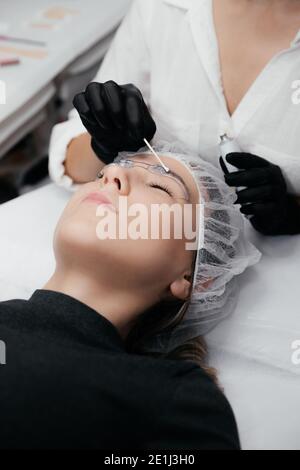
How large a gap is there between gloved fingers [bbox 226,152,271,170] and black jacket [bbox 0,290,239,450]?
18.1 inches

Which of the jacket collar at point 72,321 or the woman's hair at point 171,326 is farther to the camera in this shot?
the woman's hair at point 171,326

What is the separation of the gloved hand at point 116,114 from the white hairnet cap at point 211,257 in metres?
0.04

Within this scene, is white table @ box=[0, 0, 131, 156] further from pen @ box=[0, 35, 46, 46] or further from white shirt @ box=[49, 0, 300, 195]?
white shirt @ box=[49, 0, 300, 195]

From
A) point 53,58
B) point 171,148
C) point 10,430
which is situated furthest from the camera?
point 53,58

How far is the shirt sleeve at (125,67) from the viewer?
Answer: 4.54 ft

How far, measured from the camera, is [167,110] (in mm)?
1342

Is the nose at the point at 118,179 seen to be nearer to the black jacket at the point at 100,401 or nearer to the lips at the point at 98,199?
the lips at the point at 98,199

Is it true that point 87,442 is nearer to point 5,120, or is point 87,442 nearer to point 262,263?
point 262,263

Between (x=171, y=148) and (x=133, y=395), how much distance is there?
592 mm

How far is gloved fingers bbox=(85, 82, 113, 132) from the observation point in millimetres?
1150

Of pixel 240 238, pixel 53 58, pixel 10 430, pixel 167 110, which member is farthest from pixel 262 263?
pixel 53 58

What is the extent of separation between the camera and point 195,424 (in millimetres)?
856

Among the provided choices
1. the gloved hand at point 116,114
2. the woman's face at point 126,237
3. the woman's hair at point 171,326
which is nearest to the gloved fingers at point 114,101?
the gloved hand at point 116,114

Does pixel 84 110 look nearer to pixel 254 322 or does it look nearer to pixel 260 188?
pixel 260 188
